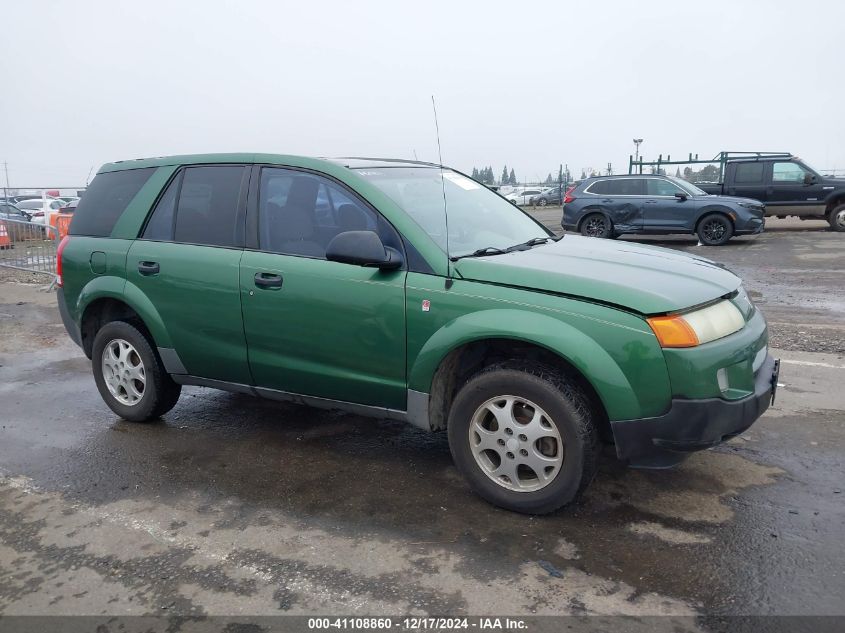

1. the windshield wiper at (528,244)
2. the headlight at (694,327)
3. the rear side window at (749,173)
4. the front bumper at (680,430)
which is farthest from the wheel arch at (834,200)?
the front bumper at (680,430)

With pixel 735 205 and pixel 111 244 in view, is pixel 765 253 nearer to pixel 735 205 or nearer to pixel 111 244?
pixel 735 205

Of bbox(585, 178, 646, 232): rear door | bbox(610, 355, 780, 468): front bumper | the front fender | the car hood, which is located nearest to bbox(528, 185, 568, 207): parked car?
bbox(585, 178, 646, 232): rear door

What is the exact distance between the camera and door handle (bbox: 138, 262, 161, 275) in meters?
4.56

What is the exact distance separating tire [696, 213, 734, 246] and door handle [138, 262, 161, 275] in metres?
13.3

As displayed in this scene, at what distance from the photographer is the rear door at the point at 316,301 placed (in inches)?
147

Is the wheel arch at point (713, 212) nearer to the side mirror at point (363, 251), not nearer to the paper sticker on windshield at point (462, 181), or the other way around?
the paper sticker on windshield at point (462, 181)

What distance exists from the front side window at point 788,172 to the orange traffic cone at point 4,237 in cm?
1772

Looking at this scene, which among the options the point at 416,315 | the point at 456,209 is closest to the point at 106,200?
the point at 456,209

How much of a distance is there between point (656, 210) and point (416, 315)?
1321 cm

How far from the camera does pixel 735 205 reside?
14766mm

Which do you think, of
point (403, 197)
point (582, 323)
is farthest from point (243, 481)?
point (582, 323)

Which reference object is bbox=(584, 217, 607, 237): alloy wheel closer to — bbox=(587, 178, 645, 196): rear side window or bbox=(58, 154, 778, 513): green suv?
bbox=(587, 178, 645, 196): rear side window

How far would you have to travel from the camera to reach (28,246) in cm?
1327

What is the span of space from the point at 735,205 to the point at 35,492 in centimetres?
→ 1436
